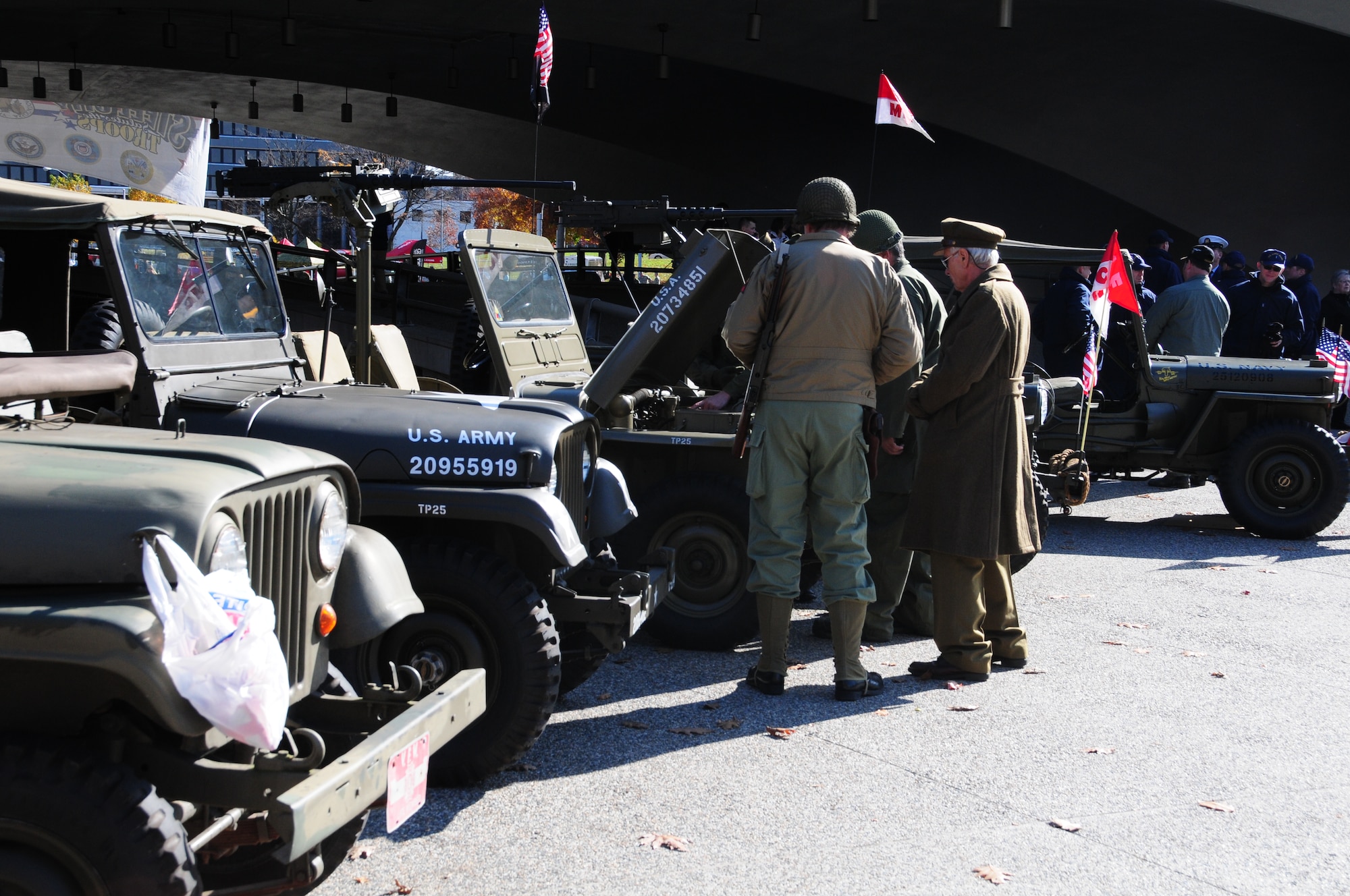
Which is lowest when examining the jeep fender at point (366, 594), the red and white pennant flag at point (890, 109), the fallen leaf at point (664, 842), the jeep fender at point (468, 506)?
the fallen leaf at point (664, 842)

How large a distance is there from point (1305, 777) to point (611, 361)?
341cm

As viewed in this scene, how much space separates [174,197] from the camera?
75.6ft

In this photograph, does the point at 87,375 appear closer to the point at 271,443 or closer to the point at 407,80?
the point at 271,443

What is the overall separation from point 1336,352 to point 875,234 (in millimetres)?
6710

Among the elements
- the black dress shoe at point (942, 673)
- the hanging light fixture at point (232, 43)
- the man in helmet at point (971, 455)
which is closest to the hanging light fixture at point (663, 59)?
the hanging light fixture at point (232, 43)

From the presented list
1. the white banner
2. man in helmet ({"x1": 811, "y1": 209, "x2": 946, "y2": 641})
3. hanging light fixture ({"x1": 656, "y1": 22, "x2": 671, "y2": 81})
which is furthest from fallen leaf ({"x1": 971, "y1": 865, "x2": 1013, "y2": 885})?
the white banner

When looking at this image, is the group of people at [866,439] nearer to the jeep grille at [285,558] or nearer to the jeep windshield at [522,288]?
the jeep windshield at [522,288]

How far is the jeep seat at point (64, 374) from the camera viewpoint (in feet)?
10.3

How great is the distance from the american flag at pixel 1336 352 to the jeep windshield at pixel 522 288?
639 cm

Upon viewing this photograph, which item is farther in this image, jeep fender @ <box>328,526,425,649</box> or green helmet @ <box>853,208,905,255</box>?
green helmet @ <box>853,208,905,255</box>

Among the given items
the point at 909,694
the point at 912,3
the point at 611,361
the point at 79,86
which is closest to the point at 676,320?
the point at 611,361

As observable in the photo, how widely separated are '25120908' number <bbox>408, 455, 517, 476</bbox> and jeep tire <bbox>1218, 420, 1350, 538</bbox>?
7.05 meters

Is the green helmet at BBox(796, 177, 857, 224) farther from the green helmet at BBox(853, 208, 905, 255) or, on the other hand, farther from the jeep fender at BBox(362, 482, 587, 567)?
the jeep fender at BBox(362, 482, 587, 567)

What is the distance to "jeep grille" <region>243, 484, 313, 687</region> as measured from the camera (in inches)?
104
